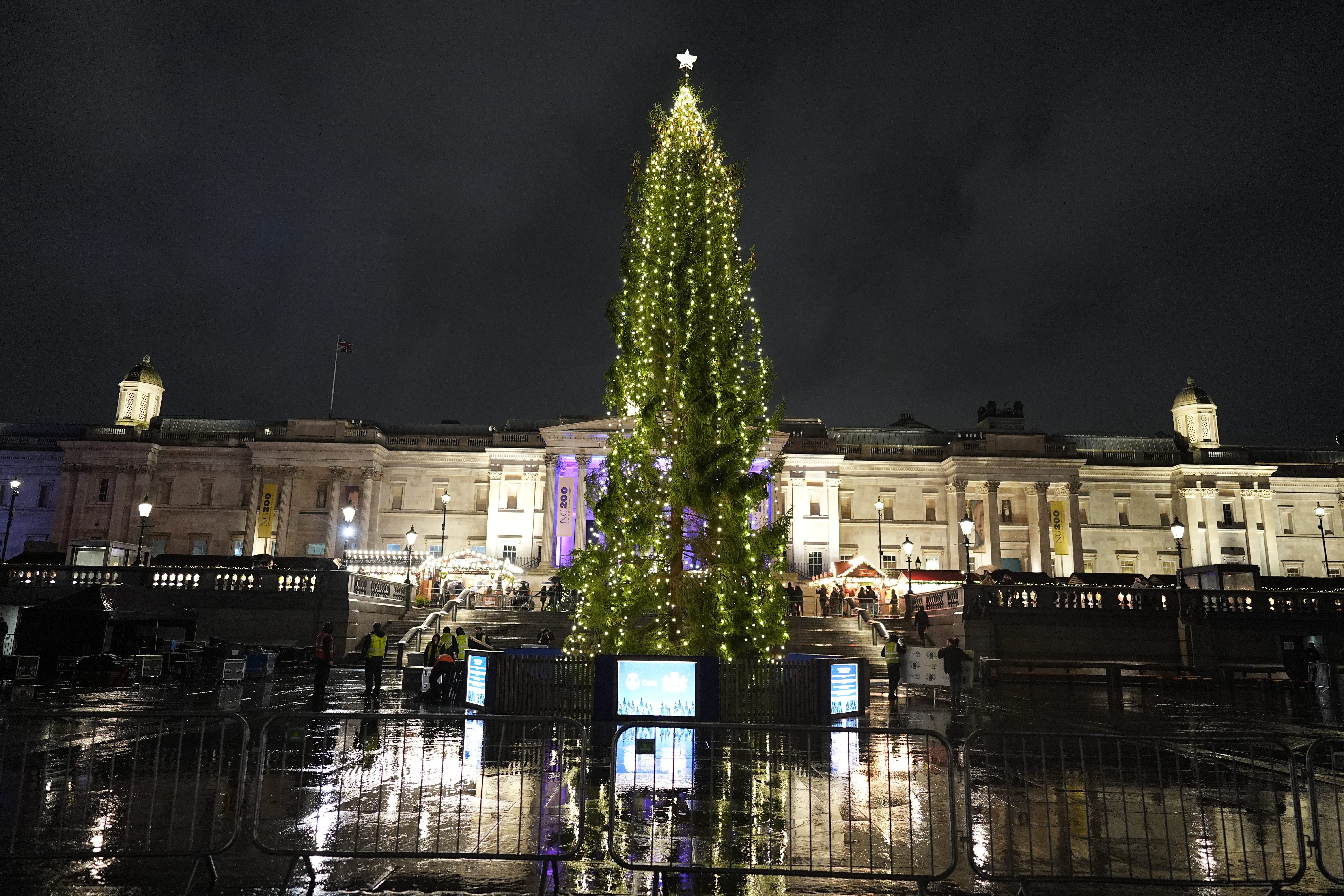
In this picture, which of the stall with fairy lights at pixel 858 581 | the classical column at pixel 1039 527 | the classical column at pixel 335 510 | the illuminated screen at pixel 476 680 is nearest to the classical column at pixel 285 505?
the classical column at pixel 335 510

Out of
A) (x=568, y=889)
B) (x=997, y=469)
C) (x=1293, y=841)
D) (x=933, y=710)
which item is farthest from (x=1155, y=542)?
(x=568, y=889)

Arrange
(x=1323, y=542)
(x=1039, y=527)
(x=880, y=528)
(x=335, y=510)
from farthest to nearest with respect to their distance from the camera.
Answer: (x=1039, y=527) < (x=335, y=510) < (x=1323, y=542) < (x=880, y=528)

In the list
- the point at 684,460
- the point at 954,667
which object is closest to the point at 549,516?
the point at 954,667

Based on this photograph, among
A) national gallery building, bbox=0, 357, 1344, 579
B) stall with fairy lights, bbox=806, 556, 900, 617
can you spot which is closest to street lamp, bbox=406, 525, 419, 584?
national gallery building, bbox=0, 357, 1344, 579

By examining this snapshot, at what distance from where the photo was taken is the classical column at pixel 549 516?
196 ft

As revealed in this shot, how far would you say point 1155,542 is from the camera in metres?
66.9

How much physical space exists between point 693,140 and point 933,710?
13.5 metres

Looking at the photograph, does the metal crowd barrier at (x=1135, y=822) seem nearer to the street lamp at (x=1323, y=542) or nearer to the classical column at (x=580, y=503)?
the classical column at (x=580, y=503)

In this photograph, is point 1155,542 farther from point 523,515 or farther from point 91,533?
point 91,533

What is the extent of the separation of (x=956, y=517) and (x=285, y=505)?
163 feet

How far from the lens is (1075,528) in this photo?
63969mm

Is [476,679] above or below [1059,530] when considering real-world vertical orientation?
below

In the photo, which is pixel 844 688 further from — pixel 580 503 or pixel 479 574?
pixel 580 503

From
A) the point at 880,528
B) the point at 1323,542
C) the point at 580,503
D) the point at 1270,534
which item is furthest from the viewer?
the point at 1270,534
